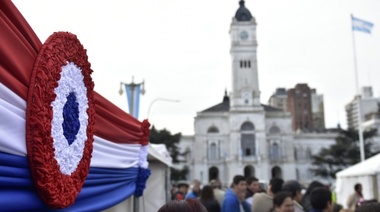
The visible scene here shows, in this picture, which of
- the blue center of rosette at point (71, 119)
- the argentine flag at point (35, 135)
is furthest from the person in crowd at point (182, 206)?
the blue center of rosette at point (71, 119)

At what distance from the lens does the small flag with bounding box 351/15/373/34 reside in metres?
25.0

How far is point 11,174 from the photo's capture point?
252 cm

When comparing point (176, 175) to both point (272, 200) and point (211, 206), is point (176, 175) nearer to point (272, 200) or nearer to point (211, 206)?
point (211, 206)

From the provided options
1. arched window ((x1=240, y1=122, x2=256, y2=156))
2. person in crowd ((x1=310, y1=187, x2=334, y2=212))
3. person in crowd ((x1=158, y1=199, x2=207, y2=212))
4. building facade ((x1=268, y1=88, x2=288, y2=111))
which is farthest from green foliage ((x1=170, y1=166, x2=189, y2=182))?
building facade ((x1=268, y1=88, x2=288, y2=111))

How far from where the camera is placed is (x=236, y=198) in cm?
636

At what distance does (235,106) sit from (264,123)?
5.31 metres

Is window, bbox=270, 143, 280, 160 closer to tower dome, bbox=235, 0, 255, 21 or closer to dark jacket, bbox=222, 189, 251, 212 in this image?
tower dome, bbox=235, 0, 255, 21

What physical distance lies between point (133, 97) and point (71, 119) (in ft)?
40.9

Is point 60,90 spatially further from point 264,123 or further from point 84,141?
point 264,123

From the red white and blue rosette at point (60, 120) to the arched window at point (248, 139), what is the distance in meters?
68.1

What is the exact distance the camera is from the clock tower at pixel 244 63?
7162cm

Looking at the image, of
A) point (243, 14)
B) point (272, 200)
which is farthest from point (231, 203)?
point (243, 14)

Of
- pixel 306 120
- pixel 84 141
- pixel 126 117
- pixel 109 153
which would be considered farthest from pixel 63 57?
pixel 306 120

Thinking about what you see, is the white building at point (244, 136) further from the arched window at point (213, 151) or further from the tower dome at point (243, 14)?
the tower dome at point (243, 14)
